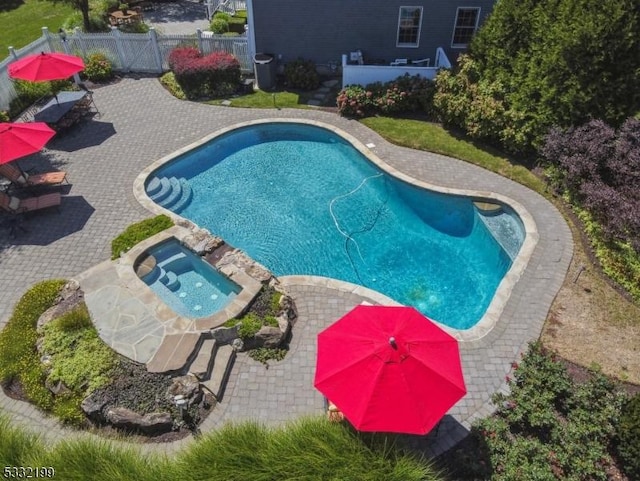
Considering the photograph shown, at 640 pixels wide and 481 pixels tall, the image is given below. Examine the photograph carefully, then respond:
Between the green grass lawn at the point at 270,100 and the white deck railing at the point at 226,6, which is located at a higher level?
the white deck railing at the point at 226,6

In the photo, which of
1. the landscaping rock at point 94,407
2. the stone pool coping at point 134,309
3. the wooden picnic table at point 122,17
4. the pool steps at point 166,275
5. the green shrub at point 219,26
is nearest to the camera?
the landscaping rock at point 94,407

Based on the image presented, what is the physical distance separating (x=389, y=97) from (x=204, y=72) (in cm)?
942

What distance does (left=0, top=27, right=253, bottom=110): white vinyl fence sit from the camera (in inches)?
939

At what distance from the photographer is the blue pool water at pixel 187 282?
43.1 feet

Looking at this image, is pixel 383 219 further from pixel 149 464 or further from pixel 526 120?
pixel 149 464

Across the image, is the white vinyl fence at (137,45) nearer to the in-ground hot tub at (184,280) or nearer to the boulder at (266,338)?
the in-ground hot tub at (184,280)

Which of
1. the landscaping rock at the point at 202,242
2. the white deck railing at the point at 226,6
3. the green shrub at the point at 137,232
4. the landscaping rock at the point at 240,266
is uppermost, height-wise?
the white deck railing at the point at 226,6

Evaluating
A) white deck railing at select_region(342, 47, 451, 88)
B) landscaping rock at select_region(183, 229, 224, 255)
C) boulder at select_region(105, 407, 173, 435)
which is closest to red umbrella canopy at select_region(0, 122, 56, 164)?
landscaping rock at select_region(183, 229, 224, 255)

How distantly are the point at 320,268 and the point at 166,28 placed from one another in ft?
78.7

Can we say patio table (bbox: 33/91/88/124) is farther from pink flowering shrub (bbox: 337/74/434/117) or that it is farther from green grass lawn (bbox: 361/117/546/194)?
green grass lawn (bbox: 361/117/546/194)

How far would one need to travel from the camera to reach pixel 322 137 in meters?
21.0

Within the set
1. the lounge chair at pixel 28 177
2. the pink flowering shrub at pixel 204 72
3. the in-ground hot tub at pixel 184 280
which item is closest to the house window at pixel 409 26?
the pink flowering shrub at pixel 204 72

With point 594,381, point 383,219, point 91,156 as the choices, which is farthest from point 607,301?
point 91,156

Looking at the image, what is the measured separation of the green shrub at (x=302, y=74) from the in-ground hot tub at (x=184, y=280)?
41.7 feet
